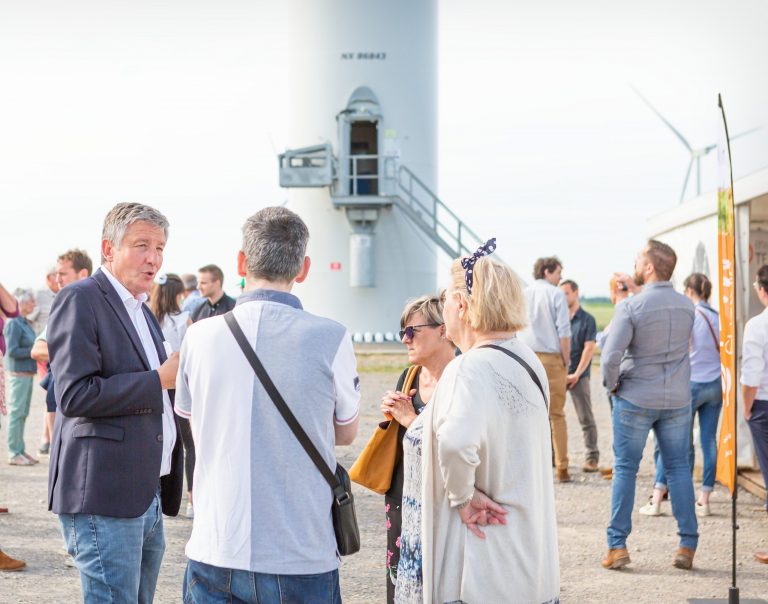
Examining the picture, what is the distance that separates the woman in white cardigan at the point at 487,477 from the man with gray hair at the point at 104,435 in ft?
3.01

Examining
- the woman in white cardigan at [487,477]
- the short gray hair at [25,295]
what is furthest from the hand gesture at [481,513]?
the short gray hair at [25,295]

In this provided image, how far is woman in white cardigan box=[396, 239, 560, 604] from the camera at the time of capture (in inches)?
119

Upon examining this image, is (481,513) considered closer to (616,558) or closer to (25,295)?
(616,558)

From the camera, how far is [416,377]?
417 cm

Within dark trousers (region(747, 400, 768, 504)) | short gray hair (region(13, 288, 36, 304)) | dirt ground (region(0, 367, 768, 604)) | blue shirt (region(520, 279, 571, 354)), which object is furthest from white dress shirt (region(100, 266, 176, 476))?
short gray hair (region(13, 288, 36, 304))

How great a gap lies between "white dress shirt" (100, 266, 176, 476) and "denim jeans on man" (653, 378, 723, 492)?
5254 mm

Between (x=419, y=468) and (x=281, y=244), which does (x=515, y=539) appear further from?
(x=281, y=244)

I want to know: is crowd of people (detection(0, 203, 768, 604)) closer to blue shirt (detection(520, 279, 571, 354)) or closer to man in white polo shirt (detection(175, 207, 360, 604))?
man in white polo shirt (detection(175, 207, 360, 604))

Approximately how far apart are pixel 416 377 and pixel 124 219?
1423 millimetres

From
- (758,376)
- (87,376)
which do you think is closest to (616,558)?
(758,376)

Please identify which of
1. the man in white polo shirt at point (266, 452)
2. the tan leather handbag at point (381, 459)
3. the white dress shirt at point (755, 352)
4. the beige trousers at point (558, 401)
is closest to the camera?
the man in white polo shirt at point (266, 452)

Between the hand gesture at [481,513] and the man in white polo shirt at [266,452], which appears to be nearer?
the man in white polo shirt at [266,452]

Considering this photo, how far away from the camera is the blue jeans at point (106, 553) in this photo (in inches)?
126

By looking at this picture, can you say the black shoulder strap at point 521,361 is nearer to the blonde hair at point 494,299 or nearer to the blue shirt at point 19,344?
the blonde hair at point 494,299
